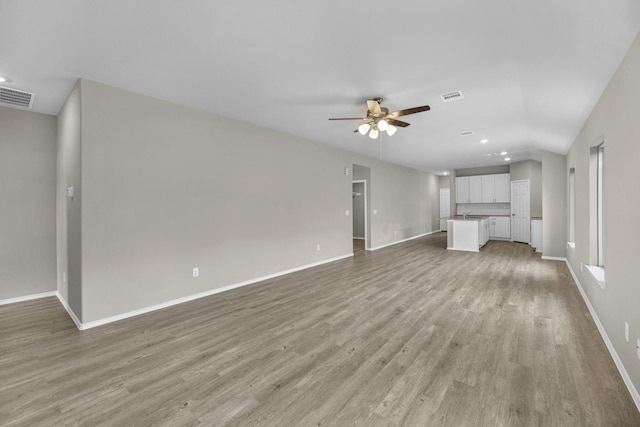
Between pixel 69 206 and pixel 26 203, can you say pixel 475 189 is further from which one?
pixel 26 203

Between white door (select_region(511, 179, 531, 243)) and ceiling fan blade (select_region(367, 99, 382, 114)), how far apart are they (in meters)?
7.89

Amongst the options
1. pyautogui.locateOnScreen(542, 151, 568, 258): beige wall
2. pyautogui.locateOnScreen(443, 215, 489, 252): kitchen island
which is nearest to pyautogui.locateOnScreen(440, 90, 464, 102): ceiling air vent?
pyautogui.locateOnScreen(542, 151, 568, 258): beige wall

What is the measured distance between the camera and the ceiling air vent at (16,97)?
322cm

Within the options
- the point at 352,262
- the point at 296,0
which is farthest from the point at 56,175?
the point at 352,262

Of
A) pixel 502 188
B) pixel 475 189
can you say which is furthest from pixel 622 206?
pixel 475 189

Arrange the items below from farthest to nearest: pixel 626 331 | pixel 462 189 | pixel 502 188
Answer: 1. pixel 462 189
2. pixel 502 188
3. pixel 626 331

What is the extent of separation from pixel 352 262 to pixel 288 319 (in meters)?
3.30

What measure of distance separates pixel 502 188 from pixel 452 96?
7828 millimetres

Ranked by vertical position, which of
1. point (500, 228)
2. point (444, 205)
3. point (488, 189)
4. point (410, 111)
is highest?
point (410, 111)

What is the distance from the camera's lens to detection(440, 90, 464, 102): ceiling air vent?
3408mm

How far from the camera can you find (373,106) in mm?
3395

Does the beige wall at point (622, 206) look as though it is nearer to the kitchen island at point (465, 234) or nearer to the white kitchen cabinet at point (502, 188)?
the kitchen island at point (465, 234)

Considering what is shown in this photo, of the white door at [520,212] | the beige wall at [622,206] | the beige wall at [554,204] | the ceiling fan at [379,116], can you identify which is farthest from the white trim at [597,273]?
the white door at [520,212]

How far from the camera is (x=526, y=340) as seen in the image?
2705 mm
